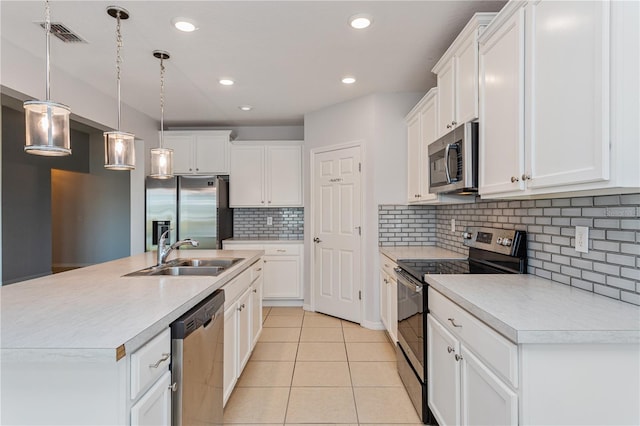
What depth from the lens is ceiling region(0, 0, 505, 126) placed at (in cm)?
212

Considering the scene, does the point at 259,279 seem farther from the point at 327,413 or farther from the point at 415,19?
the point at 415,19

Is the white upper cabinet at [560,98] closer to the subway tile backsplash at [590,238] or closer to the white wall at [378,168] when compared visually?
the subway tile backsplash at [590,238]

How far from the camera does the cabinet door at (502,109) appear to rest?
1.51 m

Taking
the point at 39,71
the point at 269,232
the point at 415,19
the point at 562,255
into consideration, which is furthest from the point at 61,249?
the point at 562,255

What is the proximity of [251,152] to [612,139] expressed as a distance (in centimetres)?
420

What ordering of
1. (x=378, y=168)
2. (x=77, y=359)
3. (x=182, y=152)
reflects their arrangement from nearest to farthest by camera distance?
(x=77, y=359) → (x=378, y=168) → (x=182, y=152)

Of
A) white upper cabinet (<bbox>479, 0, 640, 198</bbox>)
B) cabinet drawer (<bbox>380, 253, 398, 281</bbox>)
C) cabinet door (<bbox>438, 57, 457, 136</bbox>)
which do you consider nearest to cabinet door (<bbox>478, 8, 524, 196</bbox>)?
white upper cabinet (<bbox>479, 0, 640, 198</bbox>)

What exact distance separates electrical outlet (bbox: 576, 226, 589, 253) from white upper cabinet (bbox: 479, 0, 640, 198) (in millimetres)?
303

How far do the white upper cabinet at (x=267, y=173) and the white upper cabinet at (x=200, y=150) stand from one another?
0.15 metres

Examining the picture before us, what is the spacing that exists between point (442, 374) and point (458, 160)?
1236 mm

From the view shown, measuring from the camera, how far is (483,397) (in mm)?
1292

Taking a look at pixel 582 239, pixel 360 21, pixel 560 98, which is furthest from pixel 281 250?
pixel 560 98

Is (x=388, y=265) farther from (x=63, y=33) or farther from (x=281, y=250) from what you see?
(x=63, y=33)

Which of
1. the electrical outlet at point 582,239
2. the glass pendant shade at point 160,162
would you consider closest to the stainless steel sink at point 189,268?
the glass pendant shade at point 160,162
